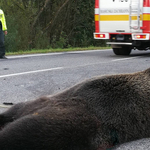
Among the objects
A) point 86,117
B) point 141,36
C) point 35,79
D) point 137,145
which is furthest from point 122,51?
point 86,117

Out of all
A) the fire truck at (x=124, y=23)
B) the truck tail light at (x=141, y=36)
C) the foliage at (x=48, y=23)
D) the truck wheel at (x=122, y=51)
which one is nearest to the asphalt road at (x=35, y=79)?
the truck tail light at (x=141, y=36)

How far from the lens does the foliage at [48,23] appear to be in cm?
1817

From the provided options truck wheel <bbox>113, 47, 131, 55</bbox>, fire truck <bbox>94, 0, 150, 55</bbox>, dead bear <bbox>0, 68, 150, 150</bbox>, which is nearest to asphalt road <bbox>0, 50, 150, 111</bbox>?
dead bear <bbox>0, 68, 150, 150</bbox>

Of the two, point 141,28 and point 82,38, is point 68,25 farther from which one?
point 141,28

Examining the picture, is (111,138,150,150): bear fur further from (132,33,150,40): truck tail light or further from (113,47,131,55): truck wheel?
(113,47,131,55): truck wheel

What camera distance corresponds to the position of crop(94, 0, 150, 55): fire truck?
14.9 metres

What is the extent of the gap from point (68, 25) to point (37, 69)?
14.3 m

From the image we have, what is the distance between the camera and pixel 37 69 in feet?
32.2

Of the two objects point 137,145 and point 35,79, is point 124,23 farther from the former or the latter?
point 137,145

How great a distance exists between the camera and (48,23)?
22.8 m

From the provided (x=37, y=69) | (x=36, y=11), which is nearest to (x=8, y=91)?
(x=37, y=69)

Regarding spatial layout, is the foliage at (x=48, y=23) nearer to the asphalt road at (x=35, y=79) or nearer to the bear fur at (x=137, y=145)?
the asphalt road at (x=35, y=79)

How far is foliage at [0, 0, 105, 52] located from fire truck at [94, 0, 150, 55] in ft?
12.5

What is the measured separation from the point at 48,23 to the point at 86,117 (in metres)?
19.7
